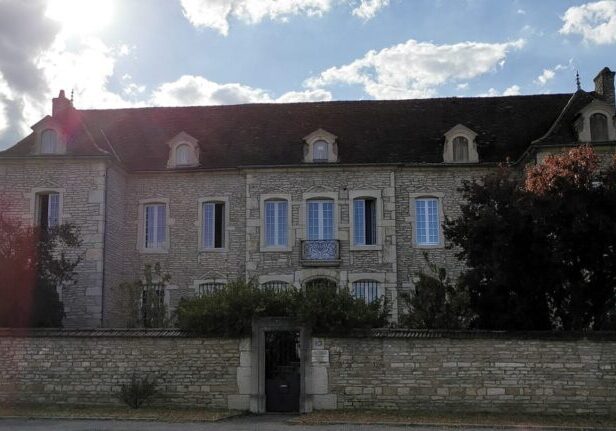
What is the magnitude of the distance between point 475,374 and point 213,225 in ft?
41.9

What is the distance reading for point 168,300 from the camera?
948 inches

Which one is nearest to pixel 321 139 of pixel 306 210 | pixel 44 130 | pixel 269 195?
pixel 306 210

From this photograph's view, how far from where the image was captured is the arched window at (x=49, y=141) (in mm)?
23781

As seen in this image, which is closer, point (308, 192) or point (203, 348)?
point (203, 348)

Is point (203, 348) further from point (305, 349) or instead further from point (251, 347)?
point (305, 349)

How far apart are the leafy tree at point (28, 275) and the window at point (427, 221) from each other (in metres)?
11.1

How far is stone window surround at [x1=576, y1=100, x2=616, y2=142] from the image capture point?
22172 mm

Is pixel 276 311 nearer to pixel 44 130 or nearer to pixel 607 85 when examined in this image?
pixel 44 130

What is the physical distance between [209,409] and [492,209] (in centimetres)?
767

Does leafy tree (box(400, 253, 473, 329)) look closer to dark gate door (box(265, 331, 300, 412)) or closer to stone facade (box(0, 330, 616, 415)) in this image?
stone facade (box(0, 330, 616, 415))

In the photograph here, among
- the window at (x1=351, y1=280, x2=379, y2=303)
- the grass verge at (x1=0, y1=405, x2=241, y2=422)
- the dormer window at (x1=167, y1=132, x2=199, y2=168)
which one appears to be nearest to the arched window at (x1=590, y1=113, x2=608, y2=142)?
the window at (x1=351, y1=280, x2=379, y2=303)

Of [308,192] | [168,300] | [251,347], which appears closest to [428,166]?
[308,192]

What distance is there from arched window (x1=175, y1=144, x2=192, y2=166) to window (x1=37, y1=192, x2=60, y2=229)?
4.20 m

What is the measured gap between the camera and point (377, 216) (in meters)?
23.9
